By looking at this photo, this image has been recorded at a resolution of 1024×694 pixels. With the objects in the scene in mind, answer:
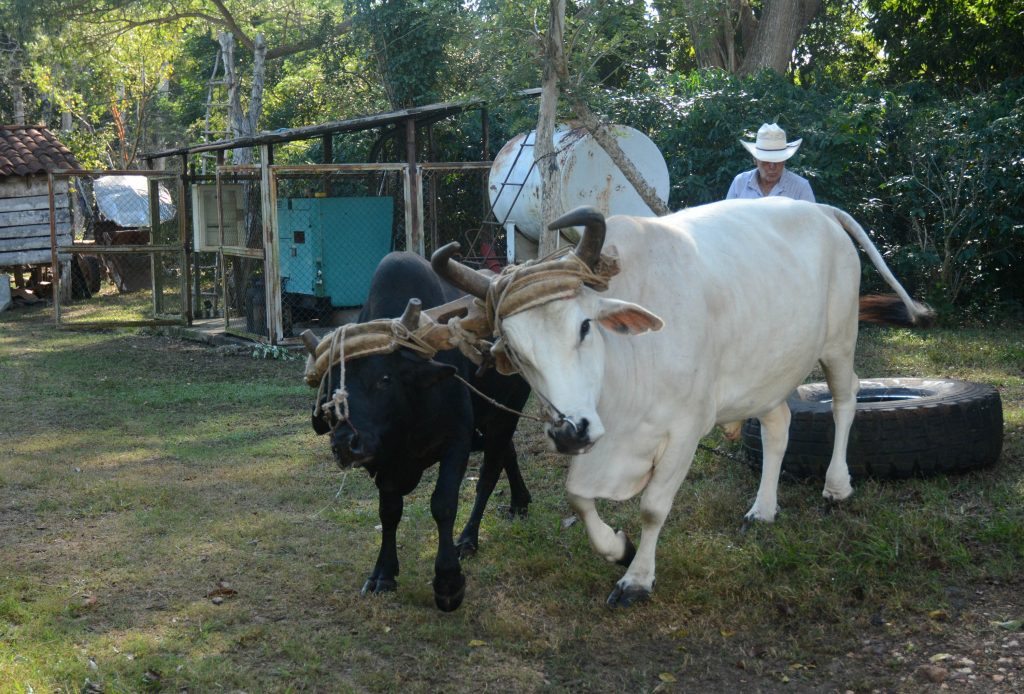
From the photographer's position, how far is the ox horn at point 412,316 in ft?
14.4

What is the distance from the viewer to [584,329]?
4078 millimetres

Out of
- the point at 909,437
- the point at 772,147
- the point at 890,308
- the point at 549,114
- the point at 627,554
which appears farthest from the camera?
the point at 549,114

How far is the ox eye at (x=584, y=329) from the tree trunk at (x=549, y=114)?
226 inches

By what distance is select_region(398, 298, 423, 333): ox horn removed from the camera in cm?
439

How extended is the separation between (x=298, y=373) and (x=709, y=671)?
741 centimetres

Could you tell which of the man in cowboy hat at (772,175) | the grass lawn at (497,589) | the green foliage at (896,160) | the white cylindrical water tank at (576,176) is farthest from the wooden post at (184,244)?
the man in cowboy hat at (772,175)

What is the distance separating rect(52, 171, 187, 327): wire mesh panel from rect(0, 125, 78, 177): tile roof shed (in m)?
0.40

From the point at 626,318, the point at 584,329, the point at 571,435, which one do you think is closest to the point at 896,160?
the point at 626,318

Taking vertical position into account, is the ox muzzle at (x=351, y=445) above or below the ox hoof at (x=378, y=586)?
above

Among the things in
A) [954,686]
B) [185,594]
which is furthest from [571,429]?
[185,594]

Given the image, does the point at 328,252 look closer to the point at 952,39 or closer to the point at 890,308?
the point at 890,308

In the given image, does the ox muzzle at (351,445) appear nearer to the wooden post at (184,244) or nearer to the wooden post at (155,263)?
the wooden post at (184,244)

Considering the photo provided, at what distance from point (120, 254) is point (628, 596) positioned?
54.8ft

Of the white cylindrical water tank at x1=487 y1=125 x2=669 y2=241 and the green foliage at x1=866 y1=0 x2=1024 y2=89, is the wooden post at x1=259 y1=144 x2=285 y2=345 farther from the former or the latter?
the green foliage at x1=866 y1=0 x2=1024 y2=89
